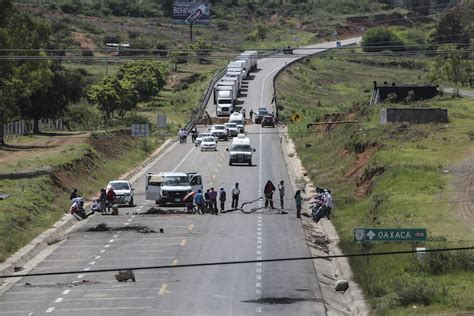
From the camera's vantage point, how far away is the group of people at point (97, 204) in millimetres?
56312

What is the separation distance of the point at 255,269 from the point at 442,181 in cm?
1972

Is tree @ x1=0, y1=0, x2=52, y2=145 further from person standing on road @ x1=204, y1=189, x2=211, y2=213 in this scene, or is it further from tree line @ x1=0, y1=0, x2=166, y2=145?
person standing on road @ x1=204, y1=189, x2=211, y2=213

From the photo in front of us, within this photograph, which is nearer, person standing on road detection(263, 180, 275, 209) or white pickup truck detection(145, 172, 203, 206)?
person standing on road detection(263, 180, 275, 209)

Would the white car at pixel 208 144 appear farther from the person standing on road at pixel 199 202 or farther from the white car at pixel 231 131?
the person standing on road at pixel 199 202

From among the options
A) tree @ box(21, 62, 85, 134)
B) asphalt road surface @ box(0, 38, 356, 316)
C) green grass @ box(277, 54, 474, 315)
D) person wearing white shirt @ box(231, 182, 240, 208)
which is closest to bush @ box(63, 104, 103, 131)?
tree @ box(21, 62, 85, 134)

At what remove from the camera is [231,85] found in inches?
5034

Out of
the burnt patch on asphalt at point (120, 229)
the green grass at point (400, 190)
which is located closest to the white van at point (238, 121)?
the green grass at point (400, 190)

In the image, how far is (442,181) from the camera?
57.8 metres

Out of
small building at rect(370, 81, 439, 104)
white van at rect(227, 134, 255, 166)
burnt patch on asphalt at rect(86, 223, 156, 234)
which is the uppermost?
small building at rect(370, 81, 439, 104)

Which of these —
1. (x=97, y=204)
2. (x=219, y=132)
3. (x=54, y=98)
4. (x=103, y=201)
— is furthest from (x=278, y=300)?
(x=219, y=132)

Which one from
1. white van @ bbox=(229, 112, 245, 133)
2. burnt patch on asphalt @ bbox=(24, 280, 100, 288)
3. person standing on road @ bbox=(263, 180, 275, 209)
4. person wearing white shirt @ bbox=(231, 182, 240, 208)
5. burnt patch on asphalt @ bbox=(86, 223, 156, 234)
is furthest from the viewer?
white van @ bbox=(229, 112, 245, 133)

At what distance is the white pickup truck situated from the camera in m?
59.9

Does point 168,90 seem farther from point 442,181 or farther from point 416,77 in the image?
point 442,181

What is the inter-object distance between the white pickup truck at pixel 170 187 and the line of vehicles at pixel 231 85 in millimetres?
62034
